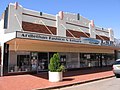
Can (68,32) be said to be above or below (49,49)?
above

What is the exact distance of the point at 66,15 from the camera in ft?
91.1

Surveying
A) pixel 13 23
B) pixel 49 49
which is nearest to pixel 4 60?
pixel 13 23

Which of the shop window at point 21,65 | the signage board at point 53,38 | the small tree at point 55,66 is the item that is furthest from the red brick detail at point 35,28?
the small tree at point 55,66

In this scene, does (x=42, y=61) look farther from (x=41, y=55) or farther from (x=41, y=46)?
(x=41, y=46)

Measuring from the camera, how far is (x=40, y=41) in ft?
58.6

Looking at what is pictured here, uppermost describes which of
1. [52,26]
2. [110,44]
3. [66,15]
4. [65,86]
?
[66,15]

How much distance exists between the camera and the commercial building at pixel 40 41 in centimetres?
1863

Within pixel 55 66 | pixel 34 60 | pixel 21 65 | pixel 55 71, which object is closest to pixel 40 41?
pixel 55 66

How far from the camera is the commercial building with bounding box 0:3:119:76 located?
18.6 meters

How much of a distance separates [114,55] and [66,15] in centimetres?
1466

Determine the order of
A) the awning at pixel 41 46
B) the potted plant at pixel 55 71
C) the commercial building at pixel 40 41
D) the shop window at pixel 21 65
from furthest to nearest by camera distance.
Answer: the shop window at pixel 21 65 < the awning at pixel 41 46 < the commercial building at pixel 40 41 < the potted plant at pixel 55 71

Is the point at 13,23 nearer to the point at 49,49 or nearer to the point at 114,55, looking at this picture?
the point at 49,49

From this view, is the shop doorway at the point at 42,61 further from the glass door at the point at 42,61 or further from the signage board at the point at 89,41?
the signage board at the point at 89,41

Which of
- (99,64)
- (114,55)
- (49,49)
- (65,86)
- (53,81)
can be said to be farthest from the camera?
(114,55)
